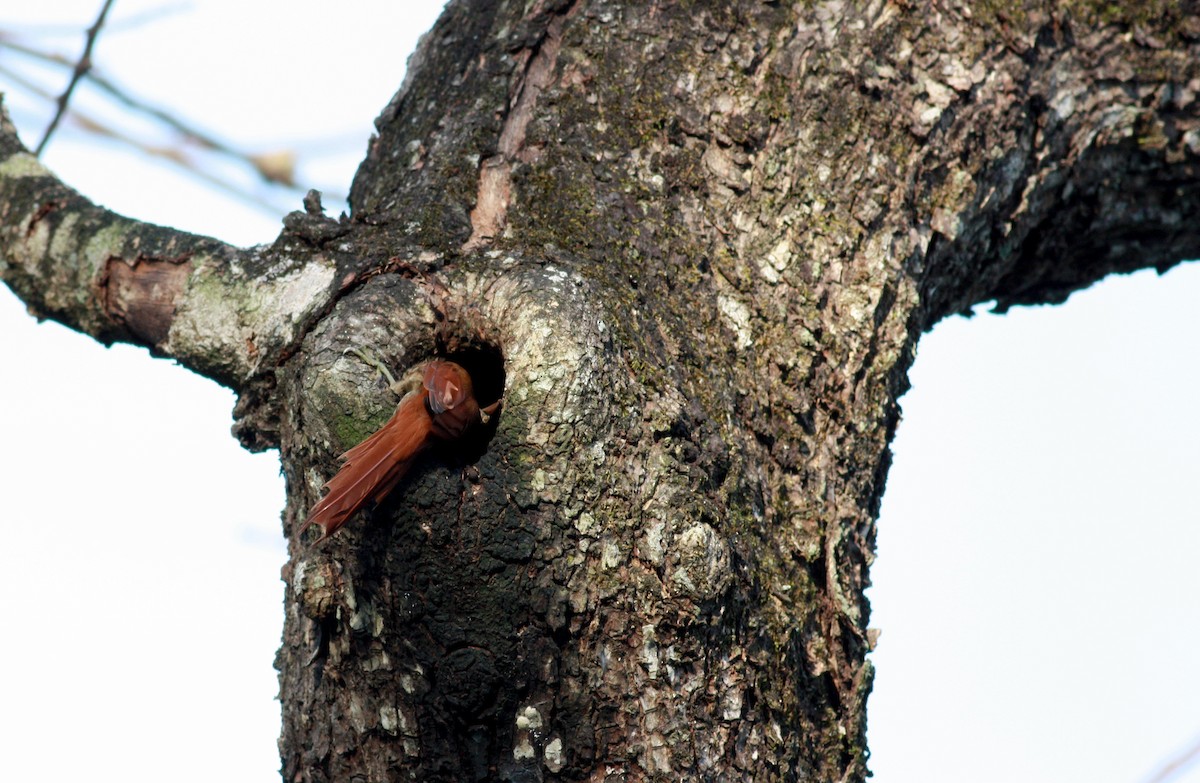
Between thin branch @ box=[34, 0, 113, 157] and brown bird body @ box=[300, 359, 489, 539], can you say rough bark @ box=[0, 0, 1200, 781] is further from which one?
thin branch @ box=[34, 0, 113, 157]

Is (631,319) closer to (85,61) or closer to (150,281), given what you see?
(150,281)

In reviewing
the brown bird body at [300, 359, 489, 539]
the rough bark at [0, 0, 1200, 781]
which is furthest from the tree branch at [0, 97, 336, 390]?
the brown bird body at [300, 359, 489, 539]

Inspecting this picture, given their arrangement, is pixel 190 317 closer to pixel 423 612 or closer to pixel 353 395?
pixel 353 395

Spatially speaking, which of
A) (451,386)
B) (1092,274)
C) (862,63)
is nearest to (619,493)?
(451,386)

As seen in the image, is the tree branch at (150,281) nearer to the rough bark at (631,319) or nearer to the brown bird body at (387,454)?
the rough bark at (631,319)

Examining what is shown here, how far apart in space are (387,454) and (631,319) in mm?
469

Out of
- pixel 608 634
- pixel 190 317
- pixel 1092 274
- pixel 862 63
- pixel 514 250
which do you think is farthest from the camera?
pixel 1092 274

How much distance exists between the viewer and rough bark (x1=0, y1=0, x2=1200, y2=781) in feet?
5.40

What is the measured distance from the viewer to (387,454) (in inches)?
63.2

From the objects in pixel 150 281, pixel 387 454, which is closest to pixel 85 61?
pixel 150 281

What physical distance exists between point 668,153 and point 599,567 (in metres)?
0.84

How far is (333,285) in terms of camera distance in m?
1.86

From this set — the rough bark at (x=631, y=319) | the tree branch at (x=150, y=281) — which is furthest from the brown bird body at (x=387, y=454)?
the tree branch at (x=150, y=281)

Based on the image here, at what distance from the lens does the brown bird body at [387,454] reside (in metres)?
1.60
